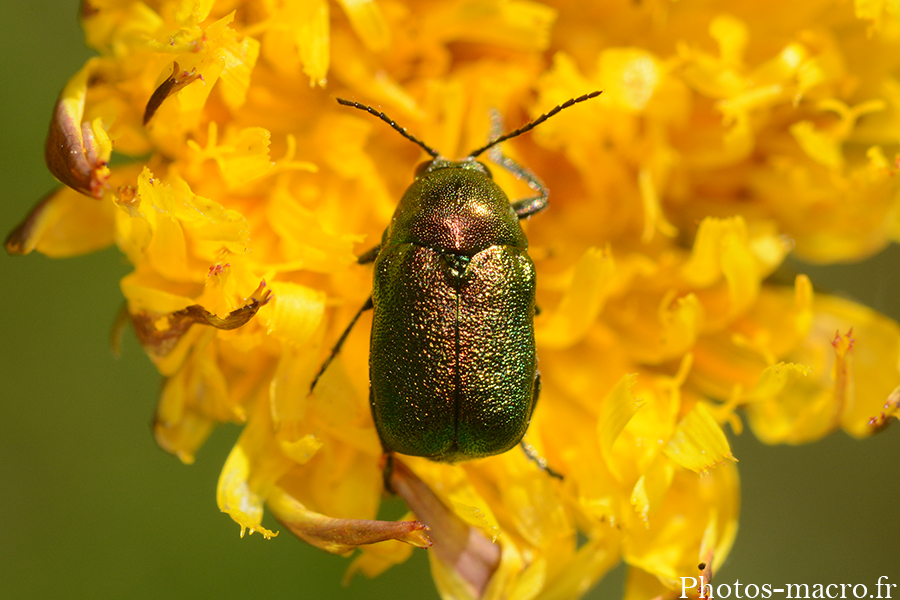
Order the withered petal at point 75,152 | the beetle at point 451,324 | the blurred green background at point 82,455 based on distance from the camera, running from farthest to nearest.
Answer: the blurred green background at point 82,455
the beetle at point 451,324
the withered petal at point 75,152

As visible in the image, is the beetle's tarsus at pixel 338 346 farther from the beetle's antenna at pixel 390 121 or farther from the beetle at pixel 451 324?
the beetle's antenna at pixel 390 121

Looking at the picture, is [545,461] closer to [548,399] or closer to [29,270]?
[548,399]

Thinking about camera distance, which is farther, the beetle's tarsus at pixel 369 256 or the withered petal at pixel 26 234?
the beetle's tarsus at pixel 369 256

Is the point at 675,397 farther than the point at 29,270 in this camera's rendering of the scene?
No

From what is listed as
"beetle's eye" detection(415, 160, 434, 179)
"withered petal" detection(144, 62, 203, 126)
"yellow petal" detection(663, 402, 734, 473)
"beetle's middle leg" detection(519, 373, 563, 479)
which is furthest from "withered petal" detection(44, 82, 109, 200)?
"yellow petal" detection(663, 402, 734, 473)

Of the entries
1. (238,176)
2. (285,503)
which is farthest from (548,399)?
(238,176)

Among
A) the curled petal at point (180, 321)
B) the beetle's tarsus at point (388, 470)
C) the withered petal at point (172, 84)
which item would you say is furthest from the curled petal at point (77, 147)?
the beetle's tarsus at point (388, 470)
